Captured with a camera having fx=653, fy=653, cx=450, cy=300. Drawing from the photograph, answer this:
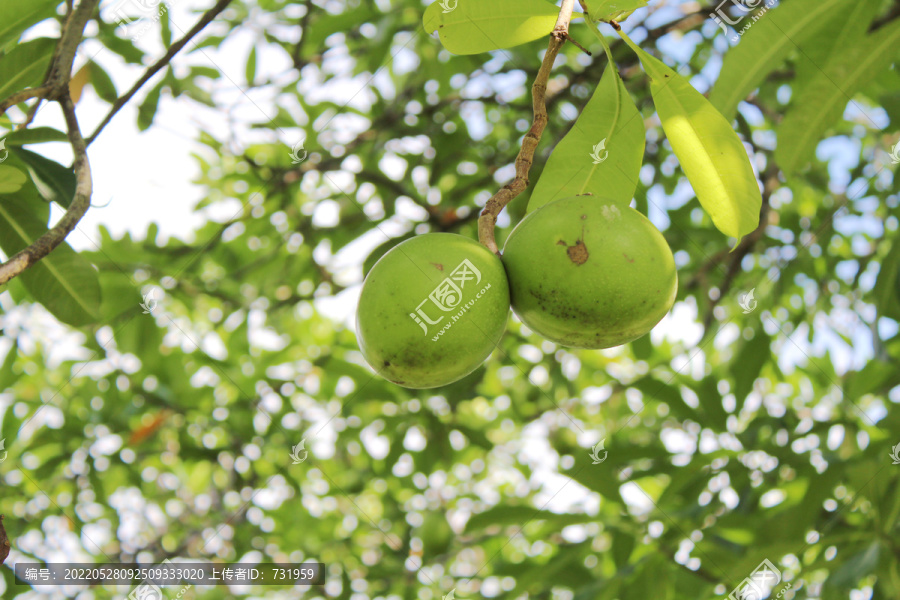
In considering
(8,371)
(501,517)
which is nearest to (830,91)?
(501,517)

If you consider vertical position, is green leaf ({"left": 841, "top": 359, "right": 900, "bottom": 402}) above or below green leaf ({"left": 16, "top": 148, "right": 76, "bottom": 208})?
below

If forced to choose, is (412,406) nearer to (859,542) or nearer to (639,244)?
(859,542)

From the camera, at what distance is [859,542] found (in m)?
2.06

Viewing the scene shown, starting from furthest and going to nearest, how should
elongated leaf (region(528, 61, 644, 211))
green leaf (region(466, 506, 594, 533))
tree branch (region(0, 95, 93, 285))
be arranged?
green leaf (region(466, 506, 594, 533))
elongated leaf (region(528, 61, 644, 211))
tree branch (region(0, 95, 93, 285))

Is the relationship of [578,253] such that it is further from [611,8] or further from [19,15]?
[19,15]

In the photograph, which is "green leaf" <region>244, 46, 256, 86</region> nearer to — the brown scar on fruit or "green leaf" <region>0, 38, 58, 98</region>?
"green leaf" <region>0, 38, 58, 98</region>

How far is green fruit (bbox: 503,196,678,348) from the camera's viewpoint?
1149mm

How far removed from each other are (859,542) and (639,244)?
61.3 inches

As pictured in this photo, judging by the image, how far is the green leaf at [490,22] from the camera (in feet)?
4.08

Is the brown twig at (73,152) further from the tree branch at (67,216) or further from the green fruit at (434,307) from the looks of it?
the green fruit at (434,307)

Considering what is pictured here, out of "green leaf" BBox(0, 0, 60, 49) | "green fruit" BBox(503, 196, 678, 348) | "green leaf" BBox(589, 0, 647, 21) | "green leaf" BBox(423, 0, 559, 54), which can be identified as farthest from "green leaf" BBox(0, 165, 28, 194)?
"green leaf" BBox(589, 0, 647, 21)

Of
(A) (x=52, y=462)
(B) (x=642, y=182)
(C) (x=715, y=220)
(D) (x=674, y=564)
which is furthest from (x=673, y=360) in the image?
(A) (x=52, y=462)

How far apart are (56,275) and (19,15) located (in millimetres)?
629

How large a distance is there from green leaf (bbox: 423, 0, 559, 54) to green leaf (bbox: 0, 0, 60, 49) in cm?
102
